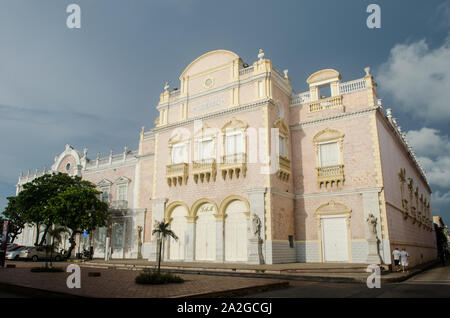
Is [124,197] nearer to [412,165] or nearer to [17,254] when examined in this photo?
[17,254]

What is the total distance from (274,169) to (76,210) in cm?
1872

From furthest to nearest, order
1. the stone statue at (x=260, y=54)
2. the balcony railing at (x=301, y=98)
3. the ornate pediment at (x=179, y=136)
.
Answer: the ornate pediment at (x=179, y=136), the balcony railing at (x=301, y=98), the stone statue at (x=260, y=54)

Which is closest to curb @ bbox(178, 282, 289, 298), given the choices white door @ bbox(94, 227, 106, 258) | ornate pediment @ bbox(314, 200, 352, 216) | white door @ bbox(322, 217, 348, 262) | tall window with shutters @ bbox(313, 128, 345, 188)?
white door @ bbox(322, 217, 348, 262)

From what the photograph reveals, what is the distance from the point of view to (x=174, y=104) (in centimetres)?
2908

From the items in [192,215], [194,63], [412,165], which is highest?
[194,63]

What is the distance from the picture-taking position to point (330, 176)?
923 inches

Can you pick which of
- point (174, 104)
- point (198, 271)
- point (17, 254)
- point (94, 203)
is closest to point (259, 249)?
point (198, 271)

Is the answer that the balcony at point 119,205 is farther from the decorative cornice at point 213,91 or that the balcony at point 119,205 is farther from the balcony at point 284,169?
the balcony at point 284,169

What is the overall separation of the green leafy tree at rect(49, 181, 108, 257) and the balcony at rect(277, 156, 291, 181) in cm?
1777

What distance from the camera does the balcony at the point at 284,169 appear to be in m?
23.6

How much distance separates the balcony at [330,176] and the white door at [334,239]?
236 cm

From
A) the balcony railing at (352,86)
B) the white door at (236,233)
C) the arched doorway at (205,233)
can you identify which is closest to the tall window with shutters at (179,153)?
the arched doorway at (205,233)
